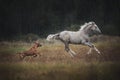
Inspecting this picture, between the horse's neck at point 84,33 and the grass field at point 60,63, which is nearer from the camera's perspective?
the grass field at point 60,63

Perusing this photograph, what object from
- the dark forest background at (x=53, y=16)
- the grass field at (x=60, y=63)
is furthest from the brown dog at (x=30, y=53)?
the dark forest background at (x=53, y=16)

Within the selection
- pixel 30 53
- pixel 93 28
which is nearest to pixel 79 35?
pixel 93 28

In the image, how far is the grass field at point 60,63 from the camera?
6723mm

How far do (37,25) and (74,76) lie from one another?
700 millimetres

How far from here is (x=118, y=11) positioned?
689 cm

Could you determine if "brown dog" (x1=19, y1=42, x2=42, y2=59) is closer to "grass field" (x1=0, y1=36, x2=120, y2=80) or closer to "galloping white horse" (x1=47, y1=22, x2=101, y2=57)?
"grass field" (x1=0, y1=36, x2=120, y2=80)

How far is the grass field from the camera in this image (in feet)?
22.1

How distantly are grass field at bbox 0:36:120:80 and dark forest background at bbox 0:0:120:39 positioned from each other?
0.44 ft

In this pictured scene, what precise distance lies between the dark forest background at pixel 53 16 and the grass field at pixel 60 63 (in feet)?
0.44

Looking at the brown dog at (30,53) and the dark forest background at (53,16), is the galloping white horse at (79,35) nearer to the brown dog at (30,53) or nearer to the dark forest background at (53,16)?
the dark forest background at (53,16)

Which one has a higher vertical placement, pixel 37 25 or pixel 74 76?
pixel 37 25

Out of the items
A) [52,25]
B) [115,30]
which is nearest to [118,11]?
[115,30]

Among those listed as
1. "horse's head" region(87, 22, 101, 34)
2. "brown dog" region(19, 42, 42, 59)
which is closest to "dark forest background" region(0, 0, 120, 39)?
"horse's head" region(87, 22, 101, 34)

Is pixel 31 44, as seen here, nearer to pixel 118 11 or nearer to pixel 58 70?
pixel 58 70
